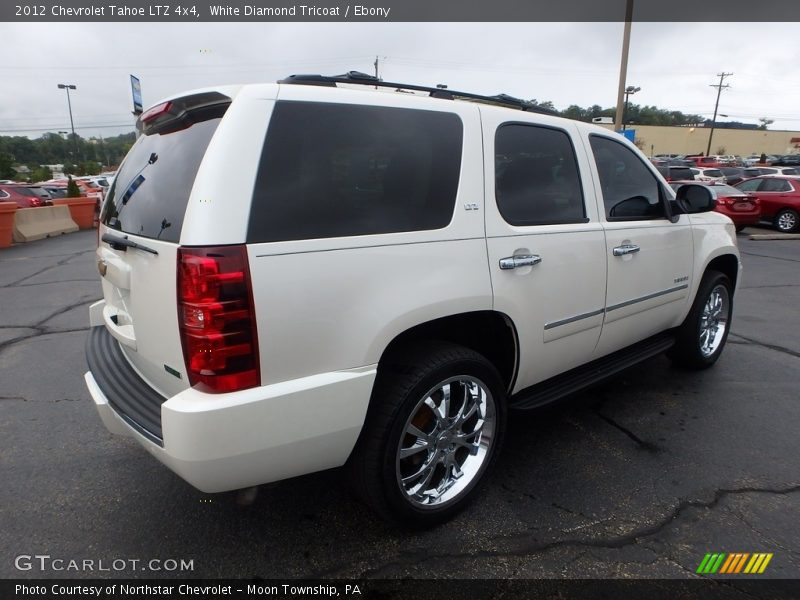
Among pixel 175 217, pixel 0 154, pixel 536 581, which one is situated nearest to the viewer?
pixel 175 217

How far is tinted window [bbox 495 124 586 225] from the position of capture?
262 cm

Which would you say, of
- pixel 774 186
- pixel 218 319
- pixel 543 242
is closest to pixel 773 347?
pixel 543 242

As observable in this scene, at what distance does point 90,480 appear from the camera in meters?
2.86

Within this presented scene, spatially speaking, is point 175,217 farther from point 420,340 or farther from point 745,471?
point 745,471

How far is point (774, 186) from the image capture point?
48.4 ft

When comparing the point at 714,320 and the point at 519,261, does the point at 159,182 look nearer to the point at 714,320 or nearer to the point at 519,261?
the point at 519,261

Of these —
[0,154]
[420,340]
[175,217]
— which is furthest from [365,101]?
[0,154]

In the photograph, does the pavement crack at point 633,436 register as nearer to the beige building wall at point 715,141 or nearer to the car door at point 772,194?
the car door at point 772,194

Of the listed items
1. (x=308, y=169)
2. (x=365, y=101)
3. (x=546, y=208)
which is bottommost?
(x=546, y=208)

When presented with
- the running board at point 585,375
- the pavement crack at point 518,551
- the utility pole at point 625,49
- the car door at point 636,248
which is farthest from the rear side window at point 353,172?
the utility pole at point 625,49

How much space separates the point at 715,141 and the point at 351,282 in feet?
342

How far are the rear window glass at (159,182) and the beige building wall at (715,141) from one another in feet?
283

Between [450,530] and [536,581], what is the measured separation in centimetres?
46

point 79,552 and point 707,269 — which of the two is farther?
point 707,269
